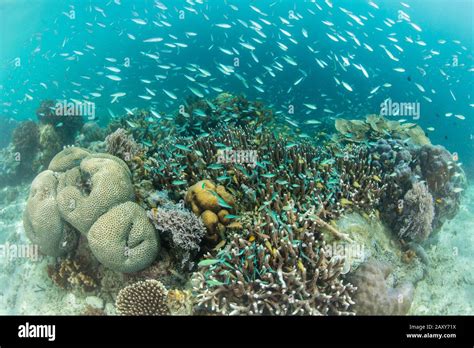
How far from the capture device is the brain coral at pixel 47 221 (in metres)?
5.95

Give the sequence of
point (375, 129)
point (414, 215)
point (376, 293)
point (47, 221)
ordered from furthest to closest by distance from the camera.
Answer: point (375, 129) → point (414, 215) → point (47, 221) → point (376, 293)

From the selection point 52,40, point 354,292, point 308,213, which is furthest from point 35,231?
point 52,40

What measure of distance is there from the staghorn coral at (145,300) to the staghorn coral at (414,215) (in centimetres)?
516

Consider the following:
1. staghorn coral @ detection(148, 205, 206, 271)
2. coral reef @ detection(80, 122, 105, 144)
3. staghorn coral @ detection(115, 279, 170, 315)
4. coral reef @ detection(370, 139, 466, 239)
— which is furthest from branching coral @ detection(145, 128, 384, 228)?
coral reef @ detection(80, 122, 105, 144)

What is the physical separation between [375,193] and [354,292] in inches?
101

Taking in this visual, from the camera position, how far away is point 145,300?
521 cm

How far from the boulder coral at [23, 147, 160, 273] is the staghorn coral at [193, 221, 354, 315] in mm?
1204

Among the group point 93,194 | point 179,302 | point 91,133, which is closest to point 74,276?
point 93,194

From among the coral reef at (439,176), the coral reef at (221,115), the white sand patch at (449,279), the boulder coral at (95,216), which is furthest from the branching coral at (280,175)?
the coral reef at (221,115)

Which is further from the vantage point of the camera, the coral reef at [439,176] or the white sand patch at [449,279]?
the coral reef at [439,176]

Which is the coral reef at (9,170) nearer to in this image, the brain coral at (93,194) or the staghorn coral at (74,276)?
the staghorn coral at (74,276)

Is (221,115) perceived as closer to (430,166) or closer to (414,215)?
(430,166)

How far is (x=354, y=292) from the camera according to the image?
508cm

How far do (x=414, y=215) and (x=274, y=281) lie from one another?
3.94 meters
